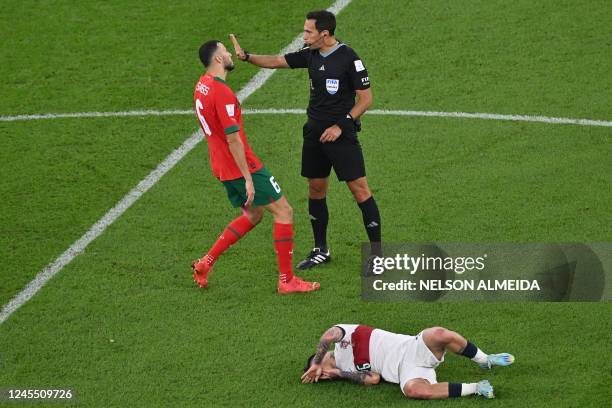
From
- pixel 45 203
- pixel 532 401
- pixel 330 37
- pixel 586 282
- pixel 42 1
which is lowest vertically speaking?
pixel 532 401

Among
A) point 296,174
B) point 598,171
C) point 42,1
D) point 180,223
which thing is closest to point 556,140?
point 598,171

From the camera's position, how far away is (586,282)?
1138 cm

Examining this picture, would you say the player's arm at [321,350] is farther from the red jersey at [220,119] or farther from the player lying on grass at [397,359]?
the red jersey at [220,119]

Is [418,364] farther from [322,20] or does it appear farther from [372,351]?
[322,20]

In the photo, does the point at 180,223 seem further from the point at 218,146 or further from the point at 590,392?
the point at 590,392

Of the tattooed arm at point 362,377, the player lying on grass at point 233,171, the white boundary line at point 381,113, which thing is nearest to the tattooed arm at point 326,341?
the tattooed arm at point 362,377

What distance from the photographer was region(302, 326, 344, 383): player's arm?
32.3 ft

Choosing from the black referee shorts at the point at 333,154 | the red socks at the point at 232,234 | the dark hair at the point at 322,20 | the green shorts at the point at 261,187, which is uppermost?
the dark hair at the point at 322,20

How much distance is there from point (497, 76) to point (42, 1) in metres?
6.67

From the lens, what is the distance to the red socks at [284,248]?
11.4 metres

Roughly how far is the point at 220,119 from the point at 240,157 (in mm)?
368

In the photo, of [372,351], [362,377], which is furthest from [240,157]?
[362,377]

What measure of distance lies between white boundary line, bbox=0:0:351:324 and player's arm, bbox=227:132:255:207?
2199 millimetres

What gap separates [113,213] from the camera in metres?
13.0
